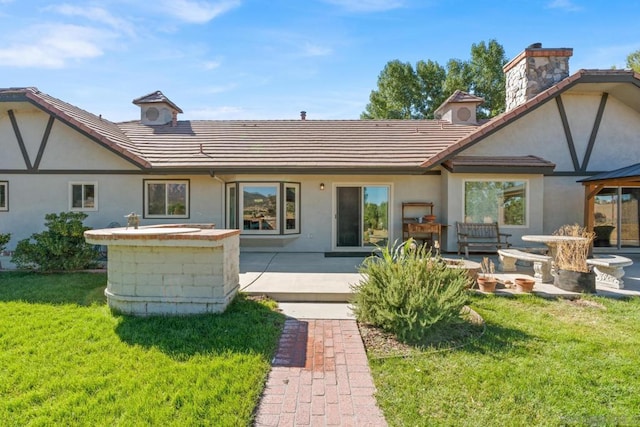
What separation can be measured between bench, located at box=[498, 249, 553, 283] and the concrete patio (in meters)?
0.24

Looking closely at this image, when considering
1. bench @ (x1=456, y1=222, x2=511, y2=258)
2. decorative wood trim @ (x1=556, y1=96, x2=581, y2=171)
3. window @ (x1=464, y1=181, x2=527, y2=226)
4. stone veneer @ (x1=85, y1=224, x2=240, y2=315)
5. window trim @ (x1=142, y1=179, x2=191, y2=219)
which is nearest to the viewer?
stone veneer @ (x1=85, y1=224, x2=240, y2=315)

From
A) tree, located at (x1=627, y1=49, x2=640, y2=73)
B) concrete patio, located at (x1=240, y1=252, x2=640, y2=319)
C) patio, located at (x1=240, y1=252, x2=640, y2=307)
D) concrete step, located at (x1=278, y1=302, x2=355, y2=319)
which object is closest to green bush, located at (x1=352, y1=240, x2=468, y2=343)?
concrete step, located at (x1=278, y1=302, x2=355, y2=319)

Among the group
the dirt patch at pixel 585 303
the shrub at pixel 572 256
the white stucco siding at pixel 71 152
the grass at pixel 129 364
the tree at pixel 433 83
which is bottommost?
the grass at pixel 129 364

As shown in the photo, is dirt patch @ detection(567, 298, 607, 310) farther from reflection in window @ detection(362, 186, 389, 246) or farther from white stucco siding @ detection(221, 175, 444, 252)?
reflection in window @ detection(362, 186, 389, 246)

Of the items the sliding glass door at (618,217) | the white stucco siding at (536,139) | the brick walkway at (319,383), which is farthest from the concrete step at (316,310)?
the sliding glass door at (618,217)

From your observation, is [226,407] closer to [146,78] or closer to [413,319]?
[413,319]

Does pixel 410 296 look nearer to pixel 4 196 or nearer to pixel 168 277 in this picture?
pixel 168 277

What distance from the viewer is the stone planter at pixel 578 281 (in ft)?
18.6

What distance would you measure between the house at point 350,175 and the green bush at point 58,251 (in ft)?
8.57

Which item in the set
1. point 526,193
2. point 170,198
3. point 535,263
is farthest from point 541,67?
point 170,198

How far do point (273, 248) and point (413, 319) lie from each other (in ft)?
22.3

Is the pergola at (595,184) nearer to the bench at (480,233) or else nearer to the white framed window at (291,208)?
the bench at (480,233)

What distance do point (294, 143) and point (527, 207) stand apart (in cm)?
727

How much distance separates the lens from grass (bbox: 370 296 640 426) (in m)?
2.54
